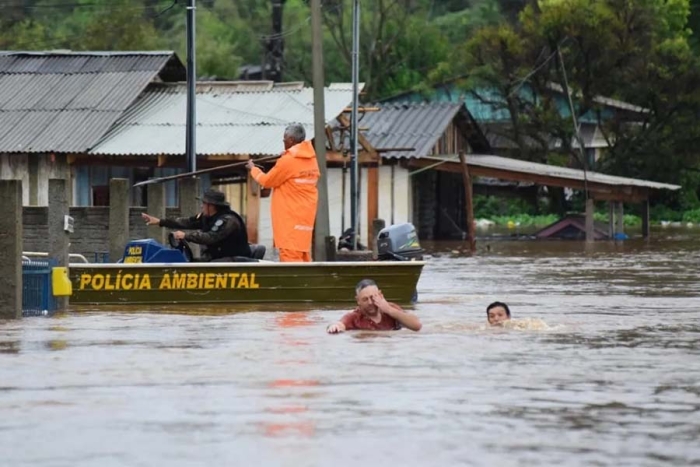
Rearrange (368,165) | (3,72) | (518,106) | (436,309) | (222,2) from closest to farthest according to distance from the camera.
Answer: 1. (436,309)
2. (3,72)
3. (368,165)
4. (518,106)
5. (222,2)

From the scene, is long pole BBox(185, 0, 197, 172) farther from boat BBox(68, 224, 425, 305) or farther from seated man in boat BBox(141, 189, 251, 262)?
boat BBox(68, 224, 425, 305)

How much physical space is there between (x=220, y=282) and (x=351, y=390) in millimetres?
7551

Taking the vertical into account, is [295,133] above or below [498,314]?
above

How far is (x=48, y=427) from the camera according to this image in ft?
33.6

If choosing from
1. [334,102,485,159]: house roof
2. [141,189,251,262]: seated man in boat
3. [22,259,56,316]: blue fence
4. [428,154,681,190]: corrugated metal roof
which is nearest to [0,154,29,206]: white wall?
[334,102,485,159]: house roof

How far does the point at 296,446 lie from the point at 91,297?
10139mm

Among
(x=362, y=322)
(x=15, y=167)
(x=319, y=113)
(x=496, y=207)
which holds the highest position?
(x=319, y=113)

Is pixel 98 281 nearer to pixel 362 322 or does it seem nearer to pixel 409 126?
pixel 362 322

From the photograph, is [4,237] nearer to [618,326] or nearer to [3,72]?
[618,326]

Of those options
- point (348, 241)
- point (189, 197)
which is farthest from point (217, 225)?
point (348, 241)

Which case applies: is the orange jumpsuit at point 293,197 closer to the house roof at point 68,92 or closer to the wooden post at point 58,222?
the wooden post at point 58,222

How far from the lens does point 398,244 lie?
790 inches

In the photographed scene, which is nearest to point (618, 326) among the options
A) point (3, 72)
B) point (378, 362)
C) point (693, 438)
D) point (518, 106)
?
point (378, 362)

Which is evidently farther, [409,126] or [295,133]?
[409,126]
